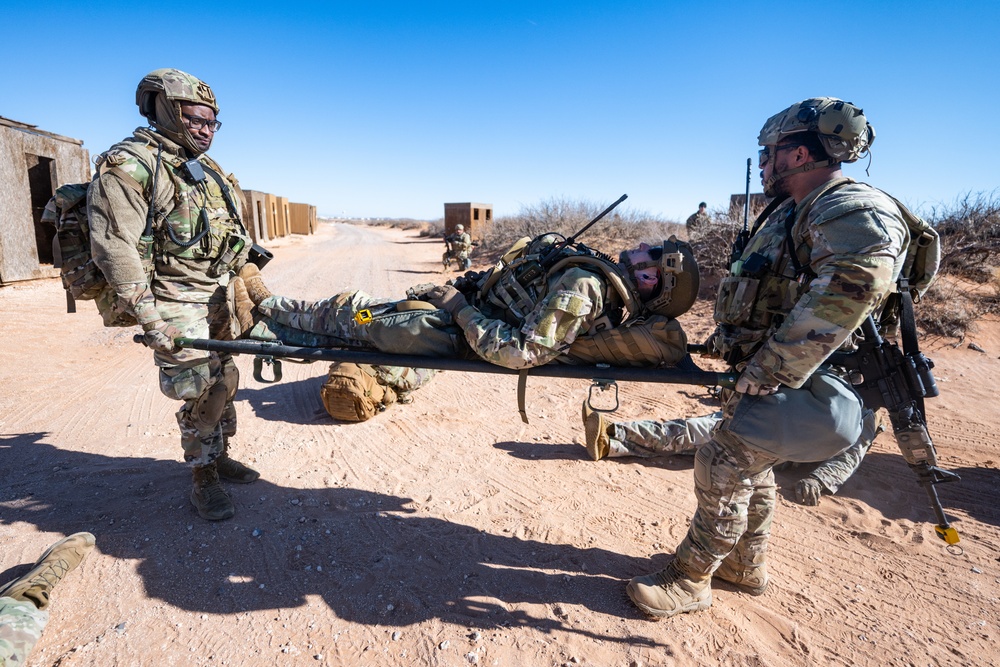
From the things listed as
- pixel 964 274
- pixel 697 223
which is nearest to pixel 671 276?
pixel 964 274

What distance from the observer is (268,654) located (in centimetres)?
241

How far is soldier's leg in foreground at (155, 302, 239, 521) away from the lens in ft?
10.6

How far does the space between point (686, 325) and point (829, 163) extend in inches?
221

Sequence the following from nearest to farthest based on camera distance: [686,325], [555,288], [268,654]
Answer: [268,654] < [555,288] < [686,325]

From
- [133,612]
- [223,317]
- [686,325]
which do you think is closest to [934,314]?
[686,325]

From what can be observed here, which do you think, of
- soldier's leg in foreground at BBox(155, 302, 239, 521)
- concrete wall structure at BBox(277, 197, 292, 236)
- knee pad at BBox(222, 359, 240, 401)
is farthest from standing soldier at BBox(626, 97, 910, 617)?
concrete wall structure at BBox(277, 197, 292, 236)

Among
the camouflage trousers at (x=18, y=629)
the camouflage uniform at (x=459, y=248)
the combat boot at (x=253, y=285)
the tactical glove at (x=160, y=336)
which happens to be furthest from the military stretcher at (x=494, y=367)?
the camouflage uniform at (x=459, y=248)

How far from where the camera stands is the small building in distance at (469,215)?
84.5 feet

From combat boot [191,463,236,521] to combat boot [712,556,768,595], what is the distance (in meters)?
2.98

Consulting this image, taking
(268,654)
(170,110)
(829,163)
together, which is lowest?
(268,654)

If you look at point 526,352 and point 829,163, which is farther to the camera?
point 526,352

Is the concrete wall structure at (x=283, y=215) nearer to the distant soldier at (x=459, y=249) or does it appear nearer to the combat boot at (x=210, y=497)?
the distant soldier at (x=459, y=249)

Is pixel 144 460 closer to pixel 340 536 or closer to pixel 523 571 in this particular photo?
pixel 340 536

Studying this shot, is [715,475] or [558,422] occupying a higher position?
[715,475]
